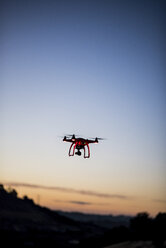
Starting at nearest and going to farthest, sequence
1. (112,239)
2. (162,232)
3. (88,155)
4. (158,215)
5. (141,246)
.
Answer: (88,155), (141,246), (162,232), (112,239), (158,215)

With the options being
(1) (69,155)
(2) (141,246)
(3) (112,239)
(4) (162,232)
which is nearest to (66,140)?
(1) (69,155)

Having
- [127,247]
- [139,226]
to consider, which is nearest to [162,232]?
[127,247]

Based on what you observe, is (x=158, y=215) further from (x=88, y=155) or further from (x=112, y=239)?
(x=88, y=155)

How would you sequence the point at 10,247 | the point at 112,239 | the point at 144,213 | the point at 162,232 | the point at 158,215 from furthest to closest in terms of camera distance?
the point at 10,247
the point at 144,213
the point at 158,215
the point at 112,239
the point at 162,232

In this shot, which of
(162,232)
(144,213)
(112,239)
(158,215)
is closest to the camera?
(162,232)

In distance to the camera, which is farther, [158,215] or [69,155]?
[158,215]

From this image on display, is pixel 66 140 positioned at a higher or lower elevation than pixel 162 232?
higher

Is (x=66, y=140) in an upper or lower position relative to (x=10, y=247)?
upper

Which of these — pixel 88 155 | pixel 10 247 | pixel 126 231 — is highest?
pixel 88 155

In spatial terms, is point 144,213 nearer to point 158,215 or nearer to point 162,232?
point 158,215
